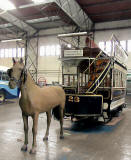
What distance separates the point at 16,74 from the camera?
372cm

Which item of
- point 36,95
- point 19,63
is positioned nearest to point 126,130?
point 36,95

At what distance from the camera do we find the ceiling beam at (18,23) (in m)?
17.8

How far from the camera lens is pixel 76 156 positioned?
3.76 m

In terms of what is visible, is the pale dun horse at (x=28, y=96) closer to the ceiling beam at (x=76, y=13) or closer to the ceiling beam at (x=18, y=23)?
the ceiling beam at (x=76, y=13)

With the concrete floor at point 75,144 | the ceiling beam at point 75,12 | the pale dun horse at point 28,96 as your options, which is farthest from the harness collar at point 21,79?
the ceiling beam at point 75,12

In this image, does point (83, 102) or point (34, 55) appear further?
point (34, 55)

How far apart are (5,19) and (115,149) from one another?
17862mm

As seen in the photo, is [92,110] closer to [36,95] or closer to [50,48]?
[36,95]

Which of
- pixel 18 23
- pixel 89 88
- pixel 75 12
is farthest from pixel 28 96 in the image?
pixel 18 23

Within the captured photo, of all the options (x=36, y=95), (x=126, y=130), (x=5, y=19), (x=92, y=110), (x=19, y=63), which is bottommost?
(x=126, y=130)

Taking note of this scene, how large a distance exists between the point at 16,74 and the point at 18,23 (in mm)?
17845

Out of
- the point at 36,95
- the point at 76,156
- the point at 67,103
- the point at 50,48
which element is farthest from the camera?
the point at 50,48

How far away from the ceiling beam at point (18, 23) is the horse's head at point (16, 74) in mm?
15798

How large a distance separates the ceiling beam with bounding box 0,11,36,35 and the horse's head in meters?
15.8
